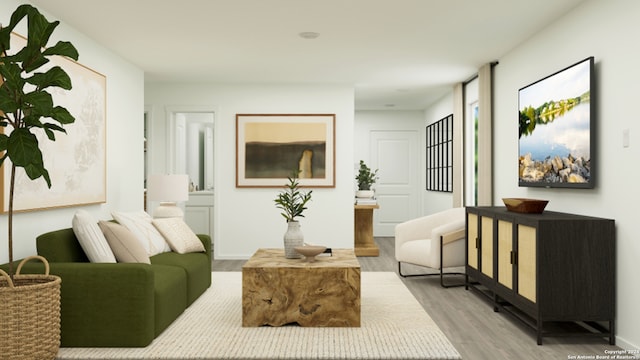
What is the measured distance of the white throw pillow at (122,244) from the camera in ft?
13.7

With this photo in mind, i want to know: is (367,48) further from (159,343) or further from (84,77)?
(159,343)

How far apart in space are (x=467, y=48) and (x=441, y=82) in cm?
204

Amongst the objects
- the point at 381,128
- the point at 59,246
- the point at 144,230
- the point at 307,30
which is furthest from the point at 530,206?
the point at 381,128

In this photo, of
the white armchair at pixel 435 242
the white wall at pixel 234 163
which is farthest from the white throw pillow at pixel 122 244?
the white wall at pixel 234 163

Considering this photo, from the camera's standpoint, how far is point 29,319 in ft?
10.0

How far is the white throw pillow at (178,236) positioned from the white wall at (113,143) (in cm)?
68

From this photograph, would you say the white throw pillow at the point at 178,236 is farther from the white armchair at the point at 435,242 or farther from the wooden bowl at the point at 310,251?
the white armchair at the point at 435,242

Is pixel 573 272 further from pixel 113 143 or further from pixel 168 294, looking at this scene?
pixel 113 143

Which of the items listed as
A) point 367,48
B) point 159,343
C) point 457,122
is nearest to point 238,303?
point 159,343

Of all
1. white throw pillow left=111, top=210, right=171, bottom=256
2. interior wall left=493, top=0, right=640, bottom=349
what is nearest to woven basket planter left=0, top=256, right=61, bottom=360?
white throw pillow left=111, top=210, right=171, bottom=256

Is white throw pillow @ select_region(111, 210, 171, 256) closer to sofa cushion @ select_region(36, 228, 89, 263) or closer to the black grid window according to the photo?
sofa cushion @ select_region(36, 228, 89, 263)

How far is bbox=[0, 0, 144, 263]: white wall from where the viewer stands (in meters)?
4.18

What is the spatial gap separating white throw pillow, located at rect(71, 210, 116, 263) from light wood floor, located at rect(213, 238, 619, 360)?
2.45 metres

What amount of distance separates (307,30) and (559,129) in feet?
7.34
